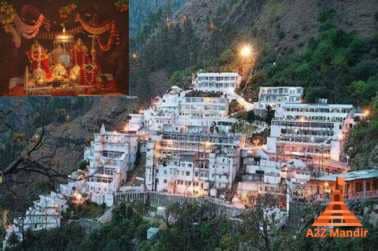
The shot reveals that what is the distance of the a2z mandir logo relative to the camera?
210 inches

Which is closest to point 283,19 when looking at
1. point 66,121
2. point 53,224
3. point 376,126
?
point 66,121

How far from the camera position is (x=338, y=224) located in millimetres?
5395

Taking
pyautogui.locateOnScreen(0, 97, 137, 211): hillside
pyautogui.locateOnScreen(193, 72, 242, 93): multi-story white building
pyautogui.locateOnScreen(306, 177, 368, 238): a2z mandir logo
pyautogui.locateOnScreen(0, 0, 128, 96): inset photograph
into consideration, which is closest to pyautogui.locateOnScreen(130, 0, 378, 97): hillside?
pyautogui.locateOnScreen(0, 97, 137, 211): hillside

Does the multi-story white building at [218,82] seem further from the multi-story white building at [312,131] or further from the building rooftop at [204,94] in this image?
the multi-story white building at [312,131]

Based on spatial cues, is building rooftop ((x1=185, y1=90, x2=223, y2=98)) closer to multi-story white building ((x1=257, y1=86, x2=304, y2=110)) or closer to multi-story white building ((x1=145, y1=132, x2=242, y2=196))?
multi-story white building ((x1=257, y1=86, x2=304, y2=110))

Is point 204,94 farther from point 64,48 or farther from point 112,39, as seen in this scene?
point 112,39

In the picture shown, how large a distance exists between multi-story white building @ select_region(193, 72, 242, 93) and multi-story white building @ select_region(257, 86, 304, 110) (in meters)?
1.05

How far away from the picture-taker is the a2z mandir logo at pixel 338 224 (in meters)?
5.34

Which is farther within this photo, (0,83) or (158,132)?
(158,132)

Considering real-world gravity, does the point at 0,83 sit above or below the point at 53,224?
above

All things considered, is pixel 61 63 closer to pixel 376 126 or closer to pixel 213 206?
pixel 213 206

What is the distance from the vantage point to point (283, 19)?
13.8 m

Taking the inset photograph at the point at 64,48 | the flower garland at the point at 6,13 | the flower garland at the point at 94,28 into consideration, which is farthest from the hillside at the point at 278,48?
the flower garland at the point at 6,13

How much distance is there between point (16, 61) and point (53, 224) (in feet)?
12.9
